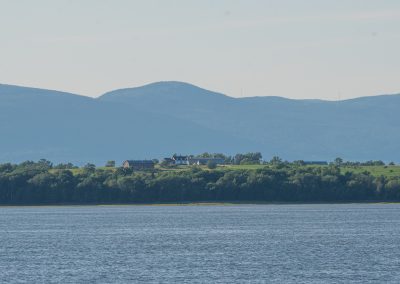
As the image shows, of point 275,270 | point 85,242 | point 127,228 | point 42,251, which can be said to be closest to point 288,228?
point 127,228

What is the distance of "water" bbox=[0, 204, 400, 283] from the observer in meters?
95.8

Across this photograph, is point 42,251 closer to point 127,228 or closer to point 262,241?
point 262,241

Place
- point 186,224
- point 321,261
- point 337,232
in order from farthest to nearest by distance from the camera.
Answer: point 186,224 → point 337,232 → point 321,261

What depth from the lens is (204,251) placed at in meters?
119

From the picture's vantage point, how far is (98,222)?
18412 cm

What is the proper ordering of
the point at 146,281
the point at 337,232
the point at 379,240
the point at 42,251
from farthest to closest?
the point at 337,232 → the point at 379,240 → the point at 42,251 → the point at 146,281

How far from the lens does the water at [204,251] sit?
95.8 metres

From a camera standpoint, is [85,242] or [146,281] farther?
[85,242]

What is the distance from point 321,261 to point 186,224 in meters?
68.5

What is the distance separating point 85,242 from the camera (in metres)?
135

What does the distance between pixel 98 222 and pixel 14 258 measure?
7042 cm

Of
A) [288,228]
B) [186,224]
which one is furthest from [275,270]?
[186,224]

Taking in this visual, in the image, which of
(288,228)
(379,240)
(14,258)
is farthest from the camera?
(288,228)

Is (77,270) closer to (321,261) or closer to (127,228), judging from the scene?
(321,261)
